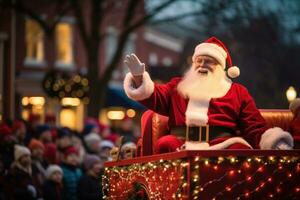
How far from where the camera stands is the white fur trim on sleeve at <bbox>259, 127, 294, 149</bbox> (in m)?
8.45

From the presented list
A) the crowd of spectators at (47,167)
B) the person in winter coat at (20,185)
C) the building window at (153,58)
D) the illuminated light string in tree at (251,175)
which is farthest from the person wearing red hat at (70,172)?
the building window at (153,58)

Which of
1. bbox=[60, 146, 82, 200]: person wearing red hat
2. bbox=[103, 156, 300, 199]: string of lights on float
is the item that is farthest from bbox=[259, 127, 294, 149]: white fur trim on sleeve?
bbox=[60, 146, 82, 200]: person wearing red hat

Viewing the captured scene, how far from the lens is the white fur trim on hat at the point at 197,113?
866 centimetres

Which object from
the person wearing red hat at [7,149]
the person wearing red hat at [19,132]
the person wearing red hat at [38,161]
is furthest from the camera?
the person wearing red hat at [19,132]

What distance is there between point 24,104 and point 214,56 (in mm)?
27180

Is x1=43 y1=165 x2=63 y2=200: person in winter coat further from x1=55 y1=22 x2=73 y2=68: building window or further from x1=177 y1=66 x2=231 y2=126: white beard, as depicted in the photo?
x1=55 y1=22 x2=73 y2=68: building window

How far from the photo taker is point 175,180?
7.99m

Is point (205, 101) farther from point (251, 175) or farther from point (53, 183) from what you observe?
point (53, 183)

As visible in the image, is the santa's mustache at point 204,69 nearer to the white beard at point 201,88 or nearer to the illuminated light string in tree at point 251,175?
the white beard at point 201,88

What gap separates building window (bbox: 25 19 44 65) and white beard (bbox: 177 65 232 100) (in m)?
26.6

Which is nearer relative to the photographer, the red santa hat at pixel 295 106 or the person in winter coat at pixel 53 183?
the red santa hat at pixel 295 106

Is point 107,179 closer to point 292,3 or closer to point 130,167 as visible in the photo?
point 130,167

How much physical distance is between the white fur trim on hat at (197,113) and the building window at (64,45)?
2914 centimetres

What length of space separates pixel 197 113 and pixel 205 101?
9.0 inches
